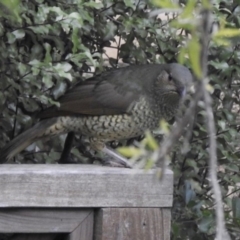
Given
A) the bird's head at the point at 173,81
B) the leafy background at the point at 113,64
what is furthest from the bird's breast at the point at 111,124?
the bird's head at the point at 173,81

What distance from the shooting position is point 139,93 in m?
3.93

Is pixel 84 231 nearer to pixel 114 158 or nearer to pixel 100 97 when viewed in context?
pixel 114 158

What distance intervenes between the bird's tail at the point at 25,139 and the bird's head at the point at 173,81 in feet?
2.35

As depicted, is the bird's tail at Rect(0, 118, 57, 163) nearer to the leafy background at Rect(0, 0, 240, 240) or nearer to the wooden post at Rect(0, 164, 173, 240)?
the leafy background at Rect(0, 0, 240, 240)

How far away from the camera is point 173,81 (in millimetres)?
4008

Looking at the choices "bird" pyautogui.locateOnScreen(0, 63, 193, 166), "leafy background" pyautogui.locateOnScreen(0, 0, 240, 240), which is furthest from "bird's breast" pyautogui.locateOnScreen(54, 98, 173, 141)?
"leafy background" pyautogui.locateOnScreen(0, 0, 240, 240)

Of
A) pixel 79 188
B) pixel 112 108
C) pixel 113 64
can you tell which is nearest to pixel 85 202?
pixel 79 188

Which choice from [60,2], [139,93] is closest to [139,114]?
[139,93]

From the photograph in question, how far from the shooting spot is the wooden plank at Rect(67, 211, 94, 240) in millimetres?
2406

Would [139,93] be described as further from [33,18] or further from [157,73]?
[33,18]

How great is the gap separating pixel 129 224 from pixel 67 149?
3.99ft

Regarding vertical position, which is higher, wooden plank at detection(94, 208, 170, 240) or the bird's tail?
the bird's tail

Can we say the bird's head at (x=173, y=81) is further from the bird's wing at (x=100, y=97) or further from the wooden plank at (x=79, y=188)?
the wooden plank at (x=79, y=188)

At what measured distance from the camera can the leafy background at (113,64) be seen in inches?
121
